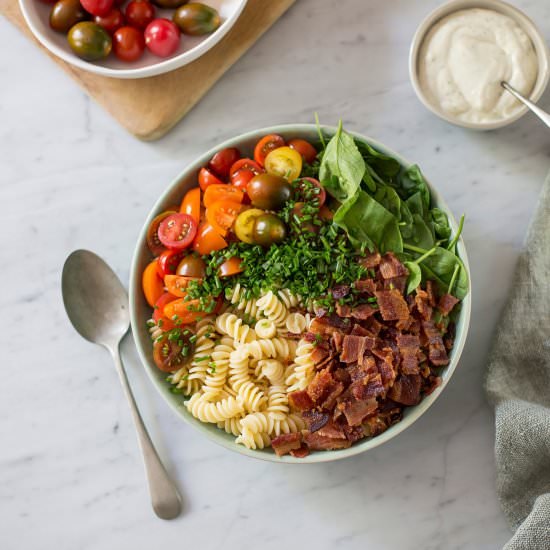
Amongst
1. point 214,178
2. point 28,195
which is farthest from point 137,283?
point 28,195

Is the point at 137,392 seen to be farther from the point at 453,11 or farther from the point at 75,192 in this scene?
the point at 453,11

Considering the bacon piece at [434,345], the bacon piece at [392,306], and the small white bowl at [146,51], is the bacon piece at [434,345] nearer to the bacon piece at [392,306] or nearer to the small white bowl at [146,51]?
the bacon piece at [392,306]

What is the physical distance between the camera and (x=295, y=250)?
114 inches

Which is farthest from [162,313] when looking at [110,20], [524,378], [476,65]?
[476,65]

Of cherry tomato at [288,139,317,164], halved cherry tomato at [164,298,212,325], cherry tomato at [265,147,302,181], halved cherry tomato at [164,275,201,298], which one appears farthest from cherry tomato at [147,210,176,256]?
cherry tomato at [288,139,317,164]

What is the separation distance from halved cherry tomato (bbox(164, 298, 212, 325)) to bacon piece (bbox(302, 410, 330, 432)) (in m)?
0.64

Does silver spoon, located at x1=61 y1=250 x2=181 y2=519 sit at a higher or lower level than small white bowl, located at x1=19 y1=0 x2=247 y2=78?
lower

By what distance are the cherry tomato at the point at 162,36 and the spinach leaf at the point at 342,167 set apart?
1.00m

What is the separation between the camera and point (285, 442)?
9.42ft

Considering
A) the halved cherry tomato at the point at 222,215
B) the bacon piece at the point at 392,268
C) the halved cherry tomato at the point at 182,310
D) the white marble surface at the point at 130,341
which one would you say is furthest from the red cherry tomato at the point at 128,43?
the bacon piece at the point at 392,268

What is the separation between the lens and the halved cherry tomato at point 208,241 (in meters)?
2.96

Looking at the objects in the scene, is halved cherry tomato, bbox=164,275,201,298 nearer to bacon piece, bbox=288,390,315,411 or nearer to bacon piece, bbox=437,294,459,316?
bacon piece, bbox=288,390,315,411

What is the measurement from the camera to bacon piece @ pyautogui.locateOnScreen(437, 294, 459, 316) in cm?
290

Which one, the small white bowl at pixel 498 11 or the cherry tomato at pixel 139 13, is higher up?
the small white bowl at pixel 498 11
